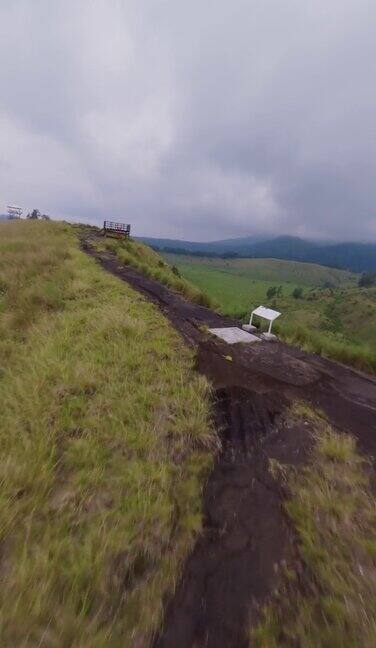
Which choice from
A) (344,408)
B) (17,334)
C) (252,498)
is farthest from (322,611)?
(17,334)

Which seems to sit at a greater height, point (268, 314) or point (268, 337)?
point (268, 314)

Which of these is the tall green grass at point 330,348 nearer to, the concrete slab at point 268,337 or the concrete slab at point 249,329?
the concrete slab at point 268,337

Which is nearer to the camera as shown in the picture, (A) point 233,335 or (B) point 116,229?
(A) point 233,335

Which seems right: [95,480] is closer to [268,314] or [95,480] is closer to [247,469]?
[247,469]

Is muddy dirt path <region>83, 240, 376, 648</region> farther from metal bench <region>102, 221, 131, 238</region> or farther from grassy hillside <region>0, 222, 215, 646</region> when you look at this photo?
metal bench <region>102, 221, 131, 238</region>

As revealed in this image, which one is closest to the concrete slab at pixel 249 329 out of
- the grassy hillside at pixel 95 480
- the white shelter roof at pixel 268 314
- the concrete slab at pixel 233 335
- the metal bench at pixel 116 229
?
the concrete slab at pixel 233 335

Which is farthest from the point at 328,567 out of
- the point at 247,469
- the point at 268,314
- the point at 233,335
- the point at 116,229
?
the point at 116,229

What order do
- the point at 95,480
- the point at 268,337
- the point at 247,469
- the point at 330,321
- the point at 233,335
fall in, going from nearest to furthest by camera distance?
the point at 95,480
the point at 247,469
the point at 233,335
the point at 268,337
the point at 330,321
